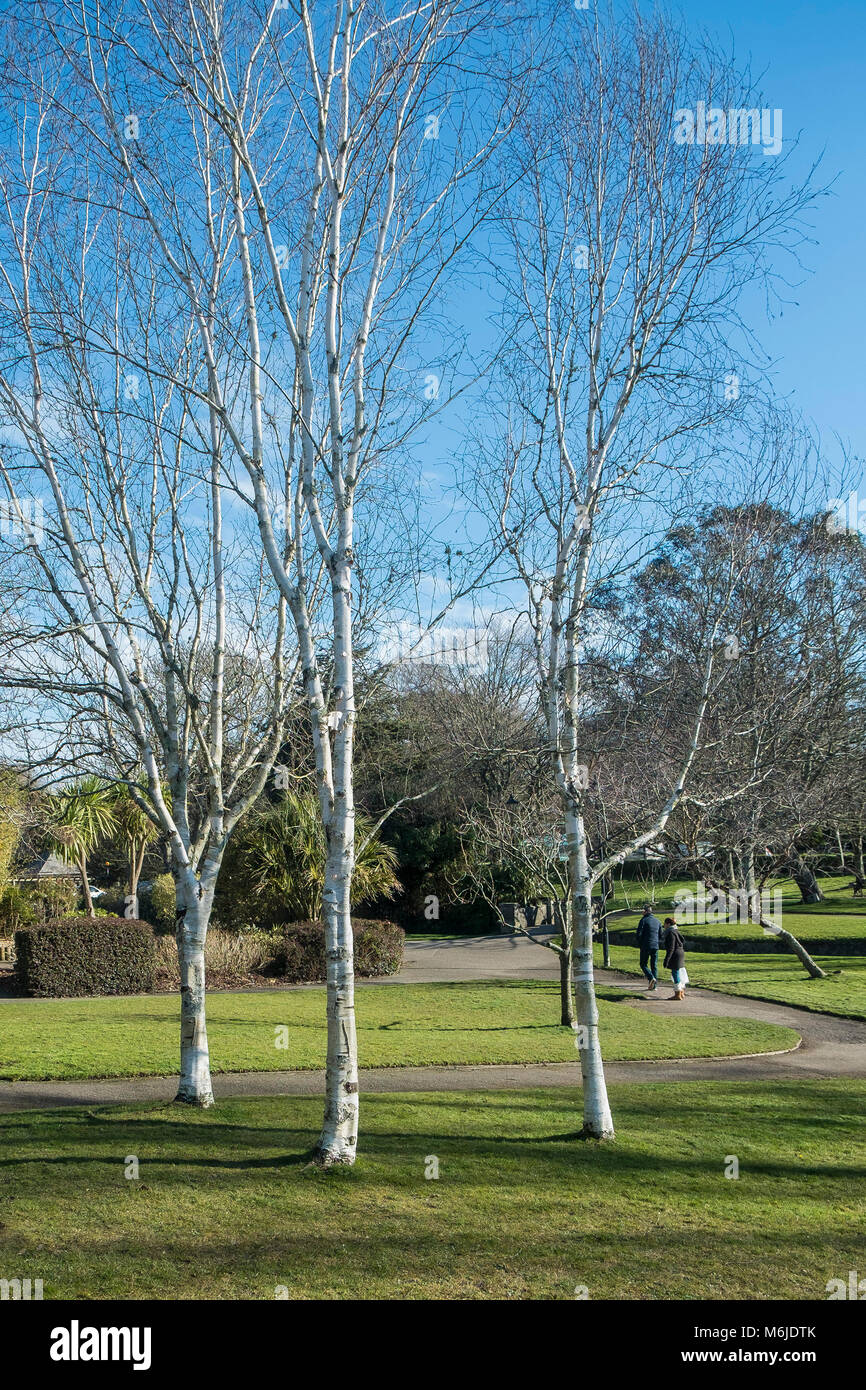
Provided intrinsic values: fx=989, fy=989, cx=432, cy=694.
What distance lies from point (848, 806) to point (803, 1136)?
18.0 m

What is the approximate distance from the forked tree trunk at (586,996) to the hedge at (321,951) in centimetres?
1327

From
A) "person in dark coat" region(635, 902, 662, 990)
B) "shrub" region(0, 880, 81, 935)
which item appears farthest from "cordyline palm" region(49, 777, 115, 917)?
"person in dark coat" region(635, 902, 662, 990)

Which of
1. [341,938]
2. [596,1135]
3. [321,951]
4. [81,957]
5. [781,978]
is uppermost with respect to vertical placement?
[341,938]

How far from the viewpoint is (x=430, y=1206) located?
620 centimetres

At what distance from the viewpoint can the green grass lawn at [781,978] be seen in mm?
17578

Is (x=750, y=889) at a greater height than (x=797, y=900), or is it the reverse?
(x=750, y=889)

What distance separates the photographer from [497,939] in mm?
32875

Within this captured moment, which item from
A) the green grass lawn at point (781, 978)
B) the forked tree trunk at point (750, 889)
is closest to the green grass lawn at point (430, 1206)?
the green grass lawn at point (781, 978)

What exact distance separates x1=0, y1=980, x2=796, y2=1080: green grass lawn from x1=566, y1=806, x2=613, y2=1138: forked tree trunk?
14.6 feet

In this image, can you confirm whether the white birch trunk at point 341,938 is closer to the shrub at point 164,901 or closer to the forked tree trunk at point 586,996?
the forked tree trunk at point 586,996

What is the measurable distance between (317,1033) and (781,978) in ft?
38.3

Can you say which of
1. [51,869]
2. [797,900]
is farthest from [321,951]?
[797,900]

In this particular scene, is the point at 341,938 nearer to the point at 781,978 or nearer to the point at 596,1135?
the point at 596,1135
